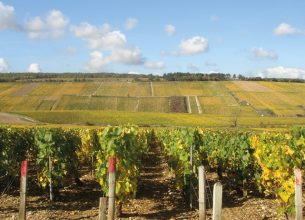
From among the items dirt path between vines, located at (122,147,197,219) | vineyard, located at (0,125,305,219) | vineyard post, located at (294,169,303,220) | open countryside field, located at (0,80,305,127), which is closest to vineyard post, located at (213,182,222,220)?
vineyard post, located at (294,169,303,220)

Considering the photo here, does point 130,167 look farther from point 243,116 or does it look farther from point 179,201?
point 243,116

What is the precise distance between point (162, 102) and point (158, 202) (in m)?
90.9

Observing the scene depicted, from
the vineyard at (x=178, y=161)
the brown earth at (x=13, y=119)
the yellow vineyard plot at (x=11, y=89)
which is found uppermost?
the yellow vineyard plot at (x=11, y=89)

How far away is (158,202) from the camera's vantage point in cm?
1683

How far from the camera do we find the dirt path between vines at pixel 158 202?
48.0ft

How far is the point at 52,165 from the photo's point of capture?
17672 millimetres

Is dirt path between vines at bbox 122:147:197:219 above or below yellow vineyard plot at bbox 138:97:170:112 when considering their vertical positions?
below

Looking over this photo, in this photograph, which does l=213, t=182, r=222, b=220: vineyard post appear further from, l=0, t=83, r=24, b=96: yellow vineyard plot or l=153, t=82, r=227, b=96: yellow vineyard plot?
l=0, t=83, r=24, b=96: yellow vineyard plot

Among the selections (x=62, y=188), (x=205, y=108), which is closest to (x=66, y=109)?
(x=205, y=108)

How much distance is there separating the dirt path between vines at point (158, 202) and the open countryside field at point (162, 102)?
60.2 meters

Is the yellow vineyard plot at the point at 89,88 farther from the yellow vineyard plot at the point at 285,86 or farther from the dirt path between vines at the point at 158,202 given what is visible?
the dirt path between vines at the point at 158,202

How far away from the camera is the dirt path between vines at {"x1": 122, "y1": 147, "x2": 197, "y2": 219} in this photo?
48.0ft

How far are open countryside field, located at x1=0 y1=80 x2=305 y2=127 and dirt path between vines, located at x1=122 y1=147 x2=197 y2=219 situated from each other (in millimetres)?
60203

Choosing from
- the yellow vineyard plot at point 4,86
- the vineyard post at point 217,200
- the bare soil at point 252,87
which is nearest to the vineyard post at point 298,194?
the vineyard post at point 217,200
